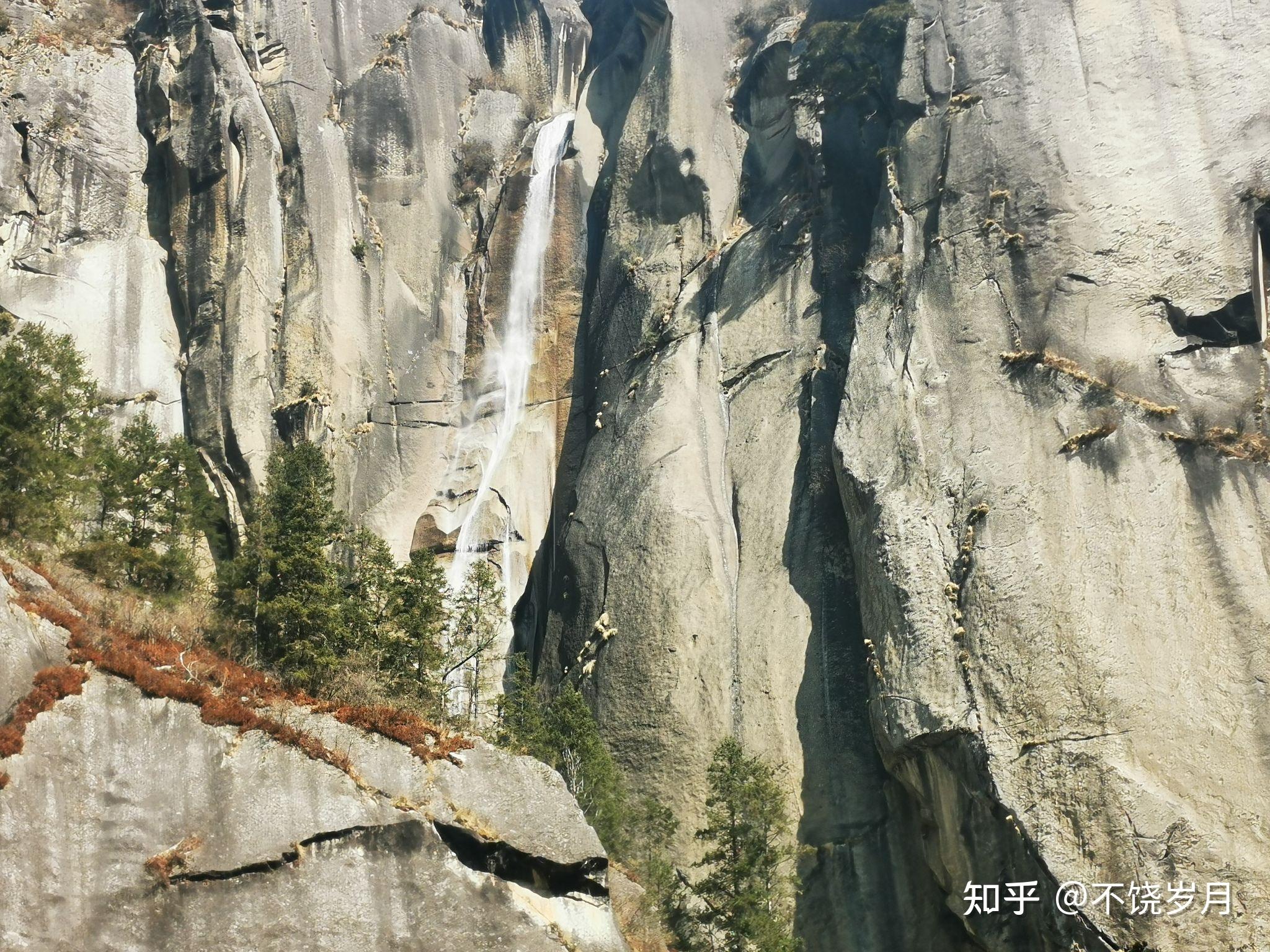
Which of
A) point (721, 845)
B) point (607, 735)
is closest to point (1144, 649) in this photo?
point (721, 845)

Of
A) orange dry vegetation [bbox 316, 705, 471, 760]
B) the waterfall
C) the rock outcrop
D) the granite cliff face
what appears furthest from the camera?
the waterfall

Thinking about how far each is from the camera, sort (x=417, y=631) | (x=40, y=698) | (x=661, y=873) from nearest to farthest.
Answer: (x=40, y=698), (x=417, y=631), (x=661, y=873)

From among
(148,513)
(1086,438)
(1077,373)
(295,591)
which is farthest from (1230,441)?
(148,513)

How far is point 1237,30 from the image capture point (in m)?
31.5

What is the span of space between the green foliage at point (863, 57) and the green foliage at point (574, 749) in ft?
64.8

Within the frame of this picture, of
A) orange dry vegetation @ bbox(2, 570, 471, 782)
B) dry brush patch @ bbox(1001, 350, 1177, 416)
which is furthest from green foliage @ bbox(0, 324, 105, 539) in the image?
dry brush patch @ bbox(1001, 350, 1177, 416)

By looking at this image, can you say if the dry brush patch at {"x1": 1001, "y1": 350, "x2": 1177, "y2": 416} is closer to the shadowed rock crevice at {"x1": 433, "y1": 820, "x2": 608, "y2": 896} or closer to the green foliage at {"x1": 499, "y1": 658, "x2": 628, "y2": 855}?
the green foliage at {"x1": 499, "y1": 658, "x2": 628, "y2": 855}

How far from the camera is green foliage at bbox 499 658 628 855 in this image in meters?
24.8

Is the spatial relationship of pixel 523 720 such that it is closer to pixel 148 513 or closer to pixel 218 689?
pixel 218 689

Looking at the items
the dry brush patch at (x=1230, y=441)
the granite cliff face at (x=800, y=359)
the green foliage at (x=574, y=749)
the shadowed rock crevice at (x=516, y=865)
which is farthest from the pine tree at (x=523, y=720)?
the dry brush patch at (x=1230, y=441)

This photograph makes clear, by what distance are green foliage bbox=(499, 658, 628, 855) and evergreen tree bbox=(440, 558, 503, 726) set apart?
0.91 meters

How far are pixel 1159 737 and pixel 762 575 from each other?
35.5 feet

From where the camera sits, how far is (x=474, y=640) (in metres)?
32.1

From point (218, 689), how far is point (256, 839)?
2718 millimetres
